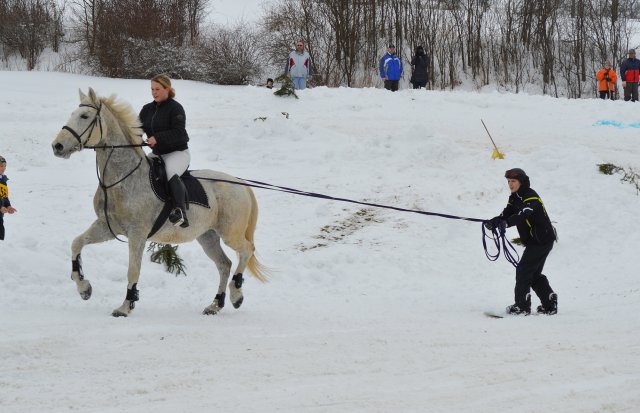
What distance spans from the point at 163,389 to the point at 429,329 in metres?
3.45

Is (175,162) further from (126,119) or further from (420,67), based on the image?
(420,67)

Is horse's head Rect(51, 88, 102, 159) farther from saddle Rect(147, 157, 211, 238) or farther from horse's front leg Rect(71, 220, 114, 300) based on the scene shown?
horse's front leg Rect(71, 220, 114, 300)

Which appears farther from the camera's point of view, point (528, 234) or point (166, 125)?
point (528, 234)

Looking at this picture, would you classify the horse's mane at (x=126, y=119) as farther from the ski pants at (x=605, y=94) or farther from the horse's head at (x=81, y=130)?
the ski pants at (x=605, y=94)

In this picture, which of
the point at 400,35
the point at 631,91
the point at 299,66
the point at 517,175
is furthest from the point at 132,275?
the point at 400,35

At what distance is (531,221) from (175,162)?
14.8ft

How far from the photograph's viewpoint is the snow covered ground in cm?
602

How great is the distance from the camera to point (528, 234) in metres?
9.66

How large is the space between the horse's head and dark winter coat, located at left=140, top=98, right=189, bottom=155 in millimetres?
634

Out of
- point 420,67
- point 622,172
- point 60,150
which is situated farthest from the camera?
point 420,67

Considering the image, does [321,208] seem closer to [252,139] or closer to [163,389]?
[252,139]

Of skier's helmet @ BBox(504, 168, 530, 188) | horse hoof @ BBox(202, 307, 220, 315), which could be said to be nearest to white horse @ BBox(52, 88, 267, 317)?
horse hoof @ BBox(202, 307, 220, 315)

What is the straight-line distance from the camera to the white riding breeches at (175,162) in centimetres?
848

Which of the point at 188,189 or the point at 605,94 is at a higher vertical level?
the point at 605,94
